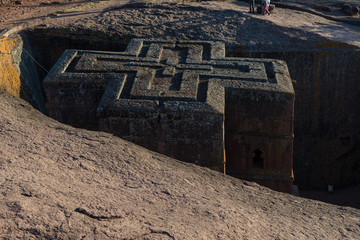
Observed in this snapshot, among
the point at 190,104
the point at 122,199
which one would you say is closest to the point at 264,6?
the point at 190,104

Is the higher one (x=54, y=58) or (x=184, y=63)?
(x=184, y=63)

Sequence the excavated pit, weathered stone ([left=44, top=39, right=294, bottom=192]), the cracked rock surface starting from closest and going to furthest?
the cracked rock surface
weathered stone ([left=44, top=39, right=294, bottom=192])
the excavated pit

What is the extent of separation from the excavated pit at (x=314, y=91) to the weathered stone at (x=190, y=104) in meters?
1.92

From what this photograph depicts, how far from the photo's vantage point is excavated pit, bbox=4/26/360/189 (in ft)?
28.0

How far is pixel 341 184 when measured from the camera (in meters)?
9.33

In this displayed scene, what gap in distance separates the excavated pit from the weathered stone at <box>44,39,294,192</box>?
192 cm

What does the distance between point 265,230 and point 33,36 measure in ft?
24.4

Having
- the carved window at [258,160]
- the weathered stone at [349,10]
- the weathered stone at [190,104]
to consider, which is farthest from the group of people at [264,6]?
the carved window at [258,160]

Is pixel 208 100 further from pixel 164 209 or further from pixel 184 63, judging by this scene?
pixel 164 209

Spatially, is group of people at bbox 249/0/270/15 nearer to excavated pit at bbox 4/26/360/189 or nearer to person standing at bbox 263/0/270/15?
person standing at bbox 263/0/270/15

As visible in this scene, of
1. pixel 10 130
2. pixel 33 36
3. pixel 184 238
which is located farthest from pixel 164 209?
pixel 33 36

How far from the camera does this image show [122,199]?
136 inches

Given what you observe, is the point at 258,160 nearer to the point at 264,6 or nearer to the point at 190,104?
the point at 190,104

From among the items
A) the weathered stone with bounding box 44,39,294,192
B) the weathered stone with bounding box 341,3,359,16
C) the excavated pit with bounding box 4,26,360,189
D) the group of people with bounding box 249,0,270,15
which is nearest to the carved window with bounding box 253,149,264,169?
the weathered stone with bounding box 44,39,294,192
